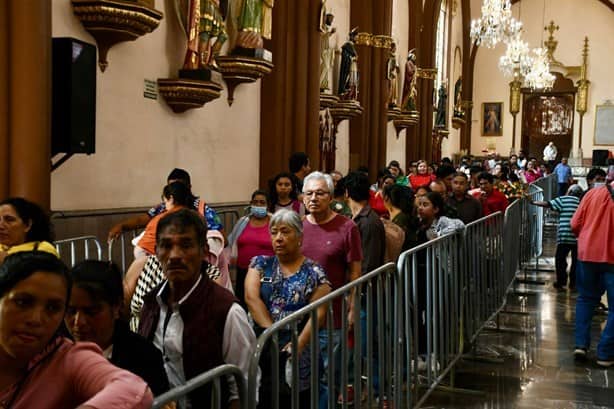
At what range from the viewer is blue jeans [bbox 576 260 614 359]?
642 cm

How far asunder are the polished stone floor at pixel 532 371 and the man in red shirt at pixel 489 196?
4.54 ft

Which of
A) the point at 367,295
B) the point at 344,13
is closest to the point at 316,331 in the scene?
the point at 367,295

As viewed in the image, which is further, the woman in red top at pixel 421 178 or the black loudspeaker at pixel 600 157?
the black loudspeaker at pixel 600 157

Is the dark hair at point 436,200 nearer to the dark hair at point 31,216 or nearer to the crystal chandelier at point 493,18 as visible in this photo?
the dark hair at point 31,216

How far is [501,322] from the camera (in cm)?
812

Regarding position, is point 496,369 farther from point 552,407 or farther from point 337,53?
point 337,53

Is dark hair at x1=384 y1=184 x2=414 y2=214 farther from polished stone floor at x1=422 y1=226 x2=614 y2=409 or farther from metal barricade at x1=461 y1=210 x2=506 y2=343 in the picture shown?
polished stone floor at x1=422 y1=226 x2=614 y2=409

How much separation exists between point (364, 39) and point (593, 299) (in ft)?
36.0

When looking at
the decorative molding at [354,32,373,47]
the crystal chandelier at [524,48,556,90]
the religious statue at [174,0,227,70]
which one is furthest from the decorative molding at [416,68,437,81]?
the religious statue at [174,0,227,70]

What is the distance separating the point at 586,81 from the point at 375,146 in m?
18.2

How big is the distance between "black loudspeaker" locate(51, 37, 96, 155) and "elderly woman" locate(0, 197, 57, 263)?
2263 mm

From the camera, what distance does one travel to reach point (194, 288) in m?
2.82

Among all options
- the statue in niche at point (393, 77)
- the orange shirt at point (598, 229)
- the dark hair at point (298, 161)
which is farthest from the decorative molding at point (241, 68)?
the statue in niche at point (393, 77)

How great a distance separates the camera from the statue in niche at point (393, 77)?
1755 centimetres
